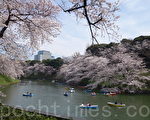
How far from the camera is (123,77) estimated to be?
115ft

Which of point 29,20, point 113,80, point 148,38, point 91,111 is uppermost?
point 148,38

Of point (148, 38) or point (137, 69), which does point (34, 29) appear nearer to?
point (137, 69)

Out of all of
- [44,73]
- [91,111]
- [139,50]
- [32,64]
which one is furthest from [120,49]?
[32,64]

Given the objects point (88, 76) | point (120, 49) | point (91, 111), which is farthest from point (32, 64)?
point (91, 111)

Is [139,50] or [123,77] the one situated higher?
[139,50]

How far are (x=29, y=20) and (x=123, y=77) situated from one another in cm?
2853

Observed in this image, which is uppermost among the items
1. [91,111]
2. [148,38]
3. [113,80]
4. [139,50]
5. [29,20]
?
[148,38]

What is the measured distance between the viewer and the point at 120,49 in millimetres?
41062

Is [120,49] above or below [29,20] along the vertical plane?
above

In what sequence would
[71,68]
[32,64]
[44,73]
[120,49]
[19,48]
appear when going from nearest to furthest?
[19,48], [120,49], [71,68], [44,73], [32,64]

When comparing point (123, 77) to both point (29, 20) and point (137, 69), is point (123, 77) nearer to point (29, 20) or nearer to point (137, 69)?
point (137, 69)

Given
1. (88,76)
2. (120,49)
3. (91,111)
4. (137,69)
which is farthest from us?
(88,76)

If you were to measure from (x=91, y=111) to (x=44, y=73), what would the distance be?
188 feet

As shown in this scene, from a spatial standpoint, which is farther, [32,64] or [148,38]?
[32,64]
